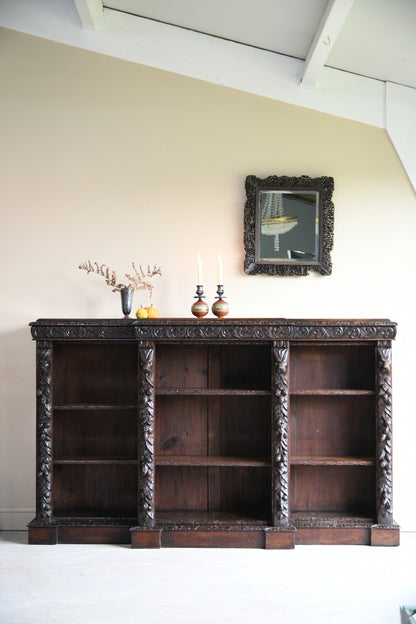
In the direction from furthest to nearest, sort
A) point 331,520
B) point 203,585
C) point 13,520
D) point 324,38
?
1. point 13,520
2. point 331,520
3. point 324,38
4. point 203,585

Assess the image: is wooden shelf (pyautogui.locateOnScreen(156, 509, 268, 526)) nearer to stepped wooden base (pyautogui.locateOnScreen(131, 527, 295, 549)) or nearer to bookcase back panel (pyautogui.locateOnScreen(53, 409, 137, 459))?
stepped wooden base (pyautogui.locateOnScreen(131, 527, 295, 549))

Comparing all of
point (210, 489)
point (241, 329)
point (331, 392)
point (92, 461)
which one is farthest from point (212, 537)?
point (241, 329)

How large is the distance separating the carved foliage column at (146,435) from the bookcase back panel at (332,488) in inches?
38.4

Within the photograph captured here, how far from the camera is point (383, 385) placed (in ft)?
13.9

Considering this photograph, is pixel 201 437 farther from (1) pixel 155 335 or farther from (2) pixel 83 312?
(2) pixel 83 312

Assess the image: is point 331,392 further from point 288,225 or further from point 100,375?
point 100,375

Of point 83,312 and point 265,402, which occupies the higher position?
point 83,312

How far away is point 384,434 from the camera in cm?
421

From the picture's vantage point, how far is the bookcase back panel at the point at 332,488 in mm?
4504

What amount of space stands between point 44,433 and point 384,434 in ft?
6.95

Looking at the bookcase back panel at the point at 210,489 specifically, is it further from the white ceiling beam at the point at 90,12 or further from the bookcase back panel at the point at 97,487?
the white ceiling beam at the point at 90,12

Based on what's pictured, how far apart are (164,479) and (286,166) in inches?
91.3

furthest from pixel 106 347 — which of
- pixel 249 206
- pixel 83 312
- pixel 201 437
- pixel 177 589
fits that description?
pixel 177 589

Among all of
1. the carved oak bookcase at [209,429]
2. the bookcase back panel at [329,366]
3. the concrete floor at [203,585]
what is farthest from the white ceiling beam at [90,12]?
the concrete floor at [203,585]
